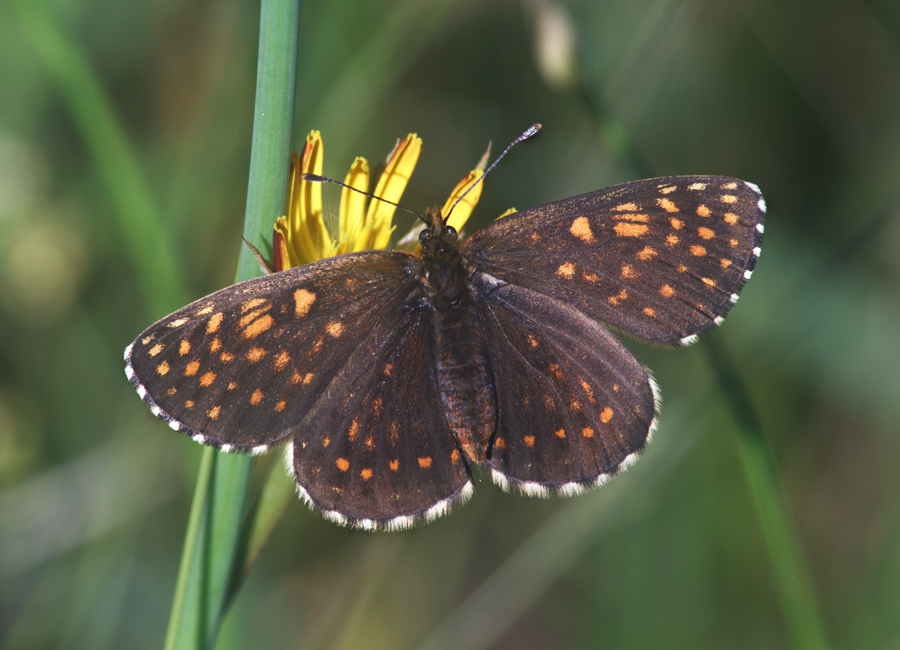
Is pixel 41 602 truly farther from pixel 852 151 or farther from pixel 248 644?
pixel 852 151

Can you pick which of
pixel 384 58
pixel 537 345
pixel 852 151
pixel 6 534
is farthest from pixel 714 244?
pixel 6 534

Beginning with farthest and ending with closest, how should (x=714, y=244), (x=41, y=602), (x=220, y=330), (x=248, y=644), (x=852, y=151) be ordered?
(x=852, y=151), (x=41, y=602), (x=248, y=644), (x=714, y=244), (x=220, y=330)

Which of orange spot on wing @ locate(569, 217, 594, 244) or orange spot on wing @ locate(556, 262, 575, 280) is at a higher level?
orange spot on wing @ locate(569, 217, 594, 244)

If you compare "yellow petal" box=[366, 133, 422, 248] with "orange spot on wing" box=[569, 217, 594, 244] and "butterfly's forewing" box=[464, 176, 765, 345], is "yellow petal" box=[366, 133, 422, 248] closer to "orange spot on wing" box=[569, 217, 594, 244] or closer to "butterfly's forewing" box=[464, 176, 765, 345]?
"butterfly's forewing" box=[464, 176, 765, 345]

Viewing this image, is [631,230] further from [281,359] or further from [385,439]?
[281,359]

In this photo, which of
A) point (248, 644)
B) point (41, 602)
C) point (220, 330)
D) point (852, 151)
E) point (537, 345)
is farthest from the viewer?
point (852, 151)

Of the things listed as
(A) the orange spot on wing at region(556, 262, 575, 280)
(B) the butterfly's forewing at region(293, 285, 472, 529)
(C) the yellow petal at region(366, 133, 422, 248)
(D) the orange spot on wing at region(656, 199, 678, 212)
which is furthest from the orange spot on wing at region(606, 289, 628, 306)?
(C) the yellow petal at region(366, 133, 422, 248)

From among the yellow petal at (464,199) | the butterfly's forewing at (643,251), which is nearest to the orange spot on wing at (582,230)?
the butterfly's forewing at (643,251)
